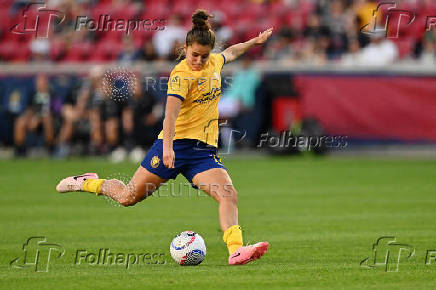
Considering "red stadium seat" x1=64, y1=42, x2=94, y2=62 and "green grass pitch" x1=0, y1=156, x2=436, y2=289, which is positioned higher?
"red stadium seat" x1=64, y1=42, x2=94, y2=62

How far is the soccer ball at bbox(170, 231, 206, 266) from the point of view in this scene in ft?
27.3

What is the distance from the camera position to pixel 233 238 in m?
8.19

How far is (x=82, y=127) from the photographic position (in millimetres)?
22828

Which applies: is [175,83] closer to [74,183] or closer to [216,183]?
[216,183]

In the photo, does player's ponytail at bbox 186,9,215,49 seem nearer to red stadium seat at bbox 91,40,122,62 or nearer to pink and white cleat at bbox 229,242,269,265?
pink and white cleat at bbox 229,242,269,265

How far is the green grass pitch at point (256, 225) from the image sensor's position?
752 cm

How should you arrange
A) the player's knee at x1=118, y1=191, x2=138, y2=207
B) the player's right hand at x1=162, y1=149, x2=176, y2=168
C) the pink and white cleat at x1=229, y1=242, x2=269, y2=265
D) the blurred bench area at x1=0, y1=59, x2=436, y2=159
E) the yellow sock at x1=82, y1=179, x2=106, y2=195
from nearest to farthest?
1. the pink and white cleat at x1=229, y1=242, x2=269, y2=265
2. the player's right hand at x1=162, y1=149, x2=176, y2=168
3. the player's knee at x1=118, y1=191, x2=138, y2=207
4. the yellow sock at x1=82, y1=179, x2=106, y2=195
5. the blurred bench area at x1=0, y1=59, x2=436, y2=159

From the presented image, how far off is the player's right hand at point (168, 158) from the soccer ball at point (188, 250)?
0.77 meters

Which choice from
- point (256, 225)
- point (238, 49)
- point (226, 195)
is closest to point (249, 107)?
point (256, 225)

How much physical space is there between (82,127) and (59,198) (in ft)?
26.9

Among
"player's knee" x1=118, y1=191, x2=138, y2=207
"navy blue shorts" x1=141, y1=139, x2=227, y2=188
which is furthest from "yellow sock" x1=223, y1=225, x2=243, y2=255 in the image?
"player's knee" x1=118, y1=191, x2=138, y2=207

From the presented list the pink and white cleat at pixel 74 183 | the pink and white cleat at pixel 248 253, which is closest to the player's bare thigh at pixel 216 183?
the pink and white cleat at pixel 248 253

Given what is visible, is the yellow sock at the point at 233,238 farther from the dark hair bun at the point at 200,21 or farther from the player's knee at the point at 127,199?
the dark hair bun at the point at 200,21

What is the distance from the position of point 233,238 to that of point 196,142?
39.5 inches
